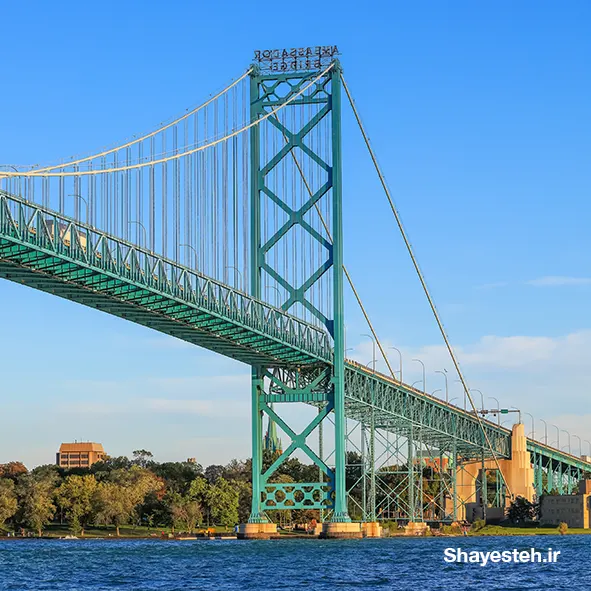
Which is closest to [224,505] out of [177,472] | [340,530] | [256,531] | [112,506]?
[112,506]

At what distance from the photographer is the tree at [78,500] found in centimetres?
11981

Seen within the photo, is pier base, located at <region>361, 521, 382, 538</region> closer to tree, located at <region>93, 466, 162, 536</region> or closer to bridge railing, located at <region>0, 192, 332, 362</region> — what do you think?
bridge railing, located at <region>0, 192, 332, 362</region>

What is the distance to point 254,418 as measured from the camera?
75562 mm

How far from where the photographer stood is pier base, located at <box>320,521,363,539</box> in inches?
2923

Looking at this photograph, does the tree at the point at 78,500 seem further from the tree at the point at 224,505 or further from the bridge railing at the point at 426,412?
the bridge railing at the point at 426,412

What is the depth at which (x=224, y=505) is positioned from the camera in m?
124

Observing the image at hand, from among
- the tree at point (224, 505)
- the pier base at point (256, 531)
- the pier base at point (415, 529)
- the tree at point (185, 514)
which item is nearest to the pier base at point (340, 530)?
the pier base at point (256, 531)

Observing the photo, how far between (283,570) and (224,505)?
243 feet

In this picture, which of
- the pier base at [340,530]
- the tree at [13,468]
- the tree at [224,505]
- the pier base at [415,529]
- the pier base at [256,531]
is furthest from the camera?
the tree at [13,468]

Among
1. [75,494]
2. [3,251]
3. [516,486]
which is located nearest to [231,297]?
[3,251]

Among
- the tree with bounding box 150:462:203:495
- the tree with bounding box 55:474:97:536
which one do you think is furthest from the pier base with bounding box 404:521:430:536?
the tree with bounding box 150:462:203:495

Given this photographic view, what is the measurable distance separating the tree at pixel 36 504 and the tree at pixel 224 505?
1359 cm

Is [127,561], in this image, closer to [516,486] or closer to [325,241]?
[325,241]

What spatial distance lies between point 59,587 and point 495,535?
227 ft
